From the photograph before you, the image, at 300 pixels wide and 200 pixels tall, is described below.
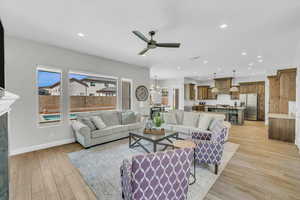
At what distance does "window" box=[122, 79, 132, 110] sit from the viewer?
593 cm

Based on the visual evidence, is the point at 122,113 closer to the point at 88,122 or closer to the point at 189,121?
the point at 88,122

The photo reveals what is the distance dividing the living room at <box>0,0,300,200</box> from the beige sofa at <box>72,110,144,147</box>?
0.11ft

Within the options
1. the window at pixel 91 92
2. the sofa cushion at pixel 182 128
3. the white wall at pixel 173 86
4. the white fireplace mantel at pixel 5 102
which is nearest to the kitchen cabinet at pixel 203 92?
the white wall at pixel 173 86

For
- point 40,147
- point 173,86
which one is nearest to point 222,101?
point 173,86

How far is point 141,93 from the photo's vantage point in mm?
6516

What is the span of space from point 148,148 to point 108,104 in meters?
2.76

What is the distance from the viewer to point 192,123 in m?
4.63

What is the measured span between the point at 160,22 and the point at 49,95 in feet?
12.5

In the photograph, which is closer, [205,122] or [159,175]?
[159,175]

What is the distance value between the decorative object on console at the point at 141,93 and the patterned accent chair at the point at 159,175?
5.03m

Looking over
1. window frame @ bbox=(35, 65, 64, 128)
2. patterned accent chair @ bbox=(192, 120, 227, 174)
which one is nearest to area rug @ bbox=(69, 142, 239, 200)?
patterned accent chair @ bbox=(192, 120, 227, 174)

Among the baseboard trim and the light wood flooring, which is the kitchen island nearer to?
the light wood flooring

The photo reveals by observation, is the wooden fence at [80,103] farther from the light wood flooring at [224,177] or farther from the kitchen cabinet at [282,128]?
the kitchen cabinet at [282,128]

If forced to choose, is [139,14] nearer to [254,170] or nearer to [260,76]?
[254,170]
